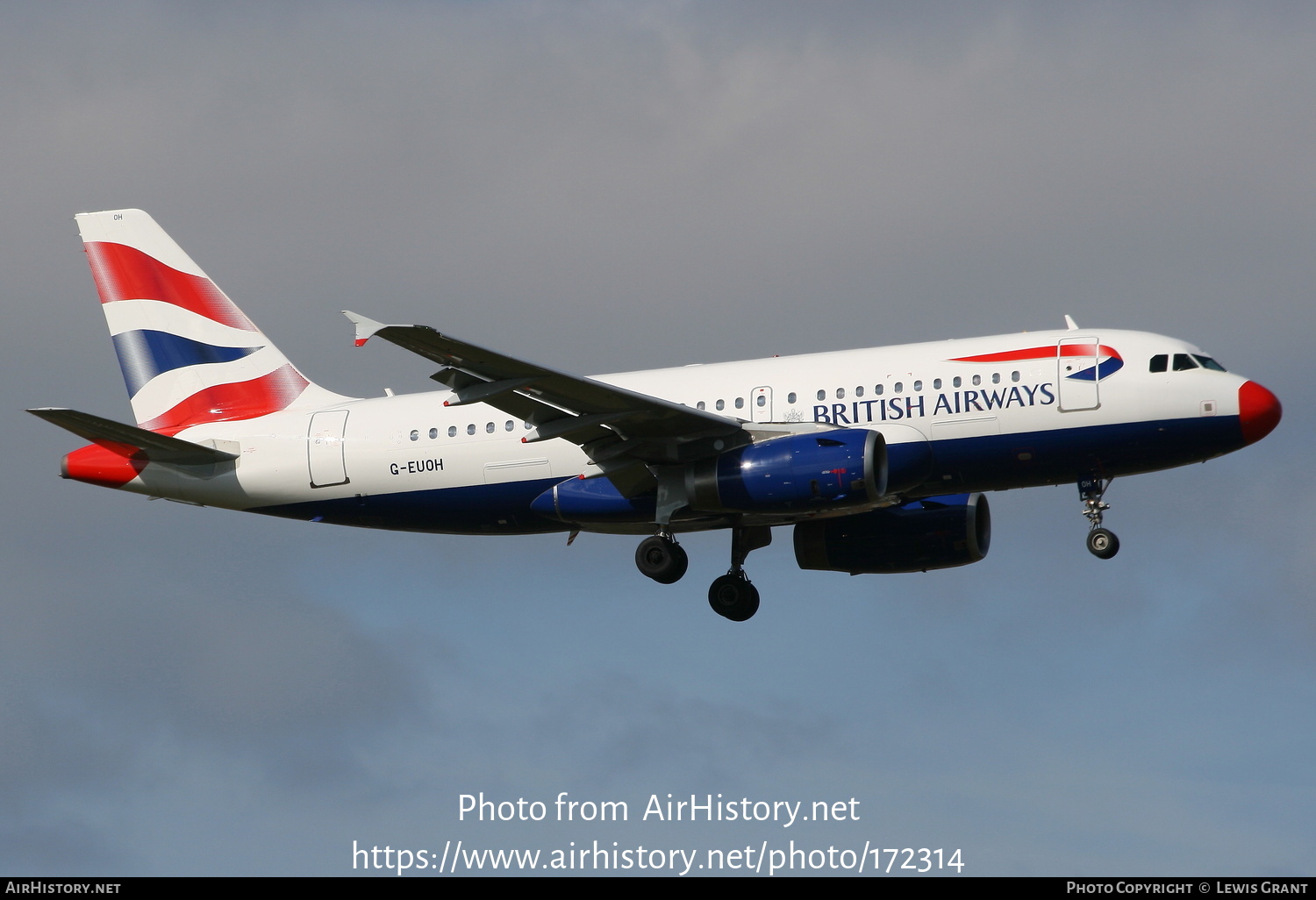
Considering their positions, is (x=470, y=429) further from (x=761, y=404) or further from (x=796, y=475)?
(x=796, y=475)

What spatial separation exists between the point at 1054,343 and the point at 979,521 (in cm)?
620

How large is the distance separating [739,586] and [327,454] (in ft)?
32.9

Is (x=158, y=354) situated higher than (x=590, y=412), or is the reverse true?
(x=158, y=354)

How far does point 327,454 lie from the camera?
38.8 metres

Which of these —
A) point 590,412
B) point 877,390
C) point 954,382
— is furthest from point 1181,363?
point 590,412

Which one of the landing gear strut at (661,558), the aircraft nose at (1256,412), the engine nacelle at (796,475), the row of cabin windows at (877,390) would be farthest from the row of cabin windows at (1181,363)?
the landing gear strut at (661,558)

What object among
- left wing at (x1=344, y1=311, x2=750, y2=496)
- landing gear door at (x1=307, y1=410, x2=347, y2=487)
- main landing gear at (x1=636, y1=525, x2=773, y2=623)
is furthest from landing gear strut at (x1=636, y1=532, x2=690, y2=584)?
landing gear door at (x1=307, y1=410, x2=347, y2=487)

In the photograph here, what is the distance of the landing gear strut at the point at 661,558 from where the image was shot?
121 ft

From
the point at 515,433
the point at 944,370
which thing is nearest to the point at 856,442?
the point at 944,370

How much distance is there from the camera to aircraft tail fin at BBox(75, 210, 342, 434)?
135ft

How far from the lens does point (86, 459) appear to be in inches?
1543

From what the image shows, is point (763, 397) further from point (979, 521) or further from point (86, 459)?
point (86, 459)

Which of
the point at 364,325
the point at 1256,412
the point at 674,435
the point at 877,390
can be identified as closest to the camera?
the point at 364,325

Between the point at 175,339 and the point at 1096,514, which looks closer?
the point at 1096,514
